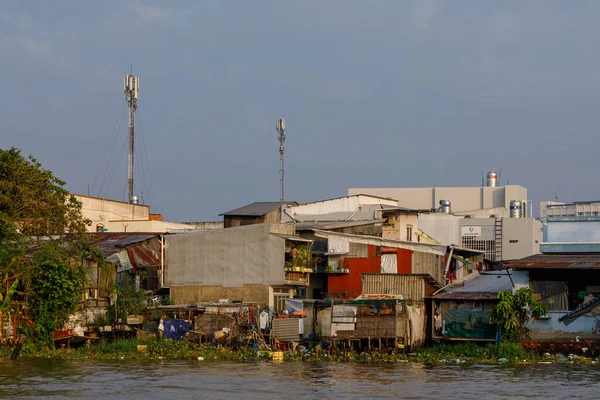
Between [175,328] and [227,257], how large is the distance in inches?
154

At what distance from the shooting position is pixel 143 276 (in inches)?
1516

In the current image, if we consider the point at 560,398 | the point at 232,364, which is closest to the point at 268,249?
the point at 232,364

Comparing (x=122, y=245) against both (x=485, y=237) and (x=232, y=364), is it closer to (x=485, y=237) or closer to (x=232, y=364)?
(x=232, y=364)

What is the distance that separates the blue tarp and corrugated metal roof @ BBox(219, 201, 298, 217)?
1390 cm

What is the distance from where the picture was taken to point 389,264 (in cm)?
3747

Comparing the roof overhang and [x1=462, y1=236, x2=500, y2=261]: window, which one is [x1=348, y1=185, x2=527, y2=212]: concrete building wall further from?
the roof overhang

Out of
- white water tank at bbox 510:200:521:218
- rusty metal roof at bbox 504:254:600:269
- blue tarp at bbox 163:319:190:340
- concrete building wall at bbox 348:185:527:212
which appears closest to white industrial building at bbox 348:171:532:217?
concrete building wall at bbox 348:185:527:212

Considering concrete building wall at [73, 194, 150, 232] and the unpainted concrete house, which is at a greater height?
concrete building wall at [73, 194, 150, 232]

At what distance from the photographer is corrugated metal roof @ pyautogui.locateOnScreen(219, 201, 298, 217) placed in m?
47.5

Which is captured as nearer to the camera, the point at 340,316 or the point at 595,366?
the point at 595,366

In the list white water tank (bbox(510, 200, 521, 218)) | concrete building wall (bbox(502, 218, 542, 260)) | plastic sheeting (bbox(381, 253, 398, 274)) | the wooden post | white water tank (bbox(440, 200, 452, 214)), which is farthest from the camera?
white water tank (bbox(440, 200, 452, 214))

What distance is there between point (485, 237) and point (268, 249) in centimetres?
1797

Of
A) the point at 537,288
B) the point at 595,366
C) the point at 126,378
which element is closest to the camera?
the point at 126,378

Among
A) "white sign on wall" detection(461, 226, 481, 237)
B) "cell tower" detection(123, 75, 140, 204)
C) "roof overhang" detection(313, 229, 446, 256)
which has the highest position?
"cell tower" detection(123, 75, 140, 204)
